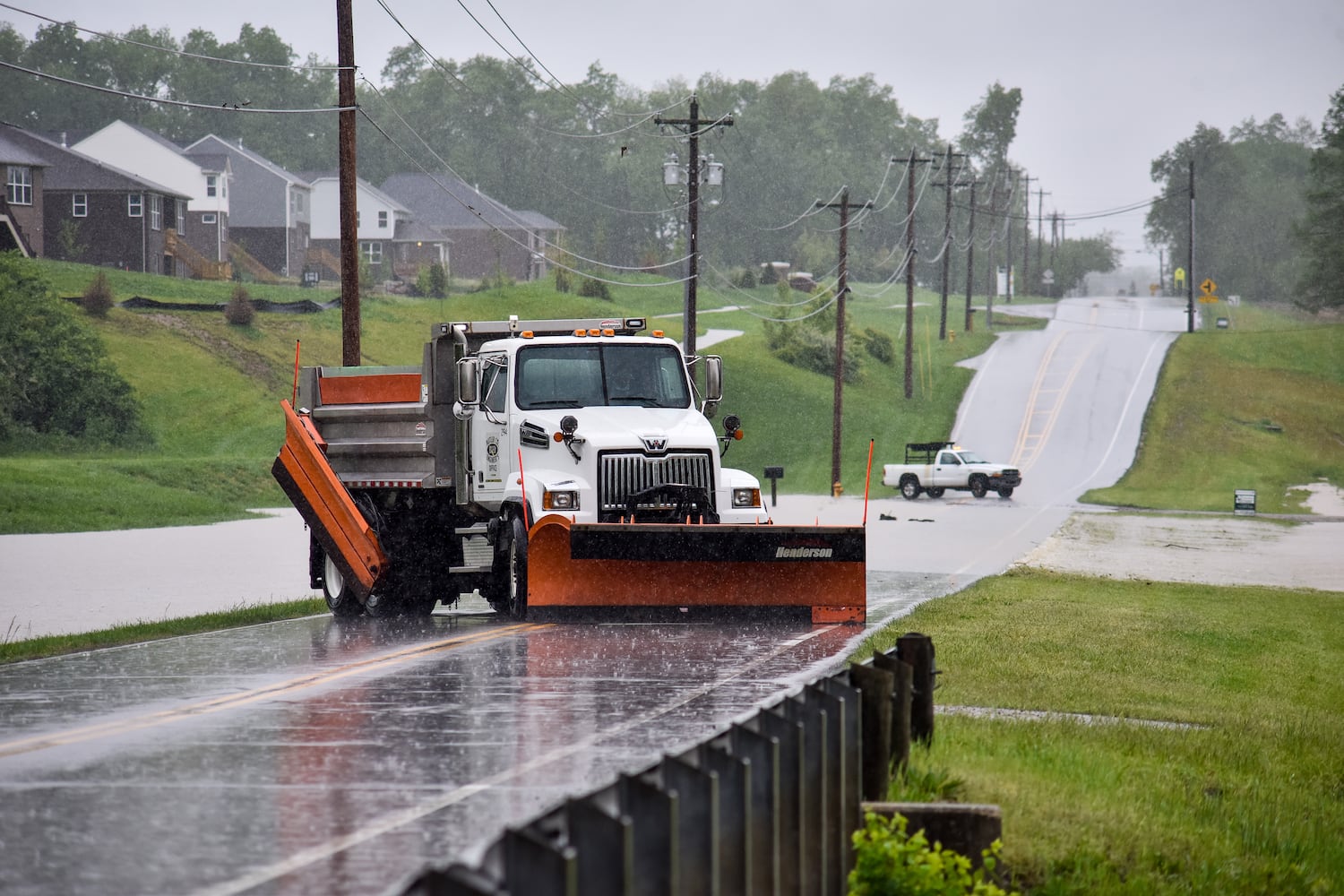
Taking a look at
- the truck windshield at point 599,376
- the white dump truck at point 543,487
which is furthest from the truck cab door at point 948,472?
the truck windshield at point 599,376

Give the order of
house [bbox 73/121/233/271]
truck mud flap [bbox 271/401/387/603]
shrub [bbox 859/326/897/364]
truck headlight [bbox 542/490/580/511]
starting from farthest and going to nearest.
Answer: house [bbox 73/121/233/271] < shrub [bbox 859/326/897/364] < truck mud flap [bbox 271/401/387/603] < truck headlight [bbox 542/490/580/511]

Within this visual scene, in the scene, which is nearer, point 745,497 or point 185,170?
point 745,497

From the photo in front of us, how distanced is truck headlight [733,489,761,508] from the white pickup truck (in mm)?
39071

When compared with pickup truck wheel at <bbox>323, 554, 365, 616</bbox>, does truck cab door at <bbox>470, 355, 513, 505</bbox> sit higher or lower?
higher

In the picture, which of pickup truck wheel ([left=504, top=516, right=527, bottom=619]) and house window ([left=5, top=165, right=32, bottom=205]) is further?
house window ([left=5, top=165, right=32, bottom=205])

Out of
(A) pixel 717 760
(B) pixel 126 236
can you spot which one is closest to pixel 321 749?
(A) pixel 717 760

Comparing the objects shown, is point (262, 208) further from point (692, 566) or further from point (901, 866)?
point (901, 866)

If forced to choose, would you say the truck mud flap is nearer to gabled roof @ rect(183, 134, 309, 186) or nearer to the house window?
the house window

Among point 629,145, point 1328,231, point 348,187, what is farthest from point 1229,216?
point 348,187

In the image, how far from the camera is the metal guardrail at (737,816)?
12.1ft

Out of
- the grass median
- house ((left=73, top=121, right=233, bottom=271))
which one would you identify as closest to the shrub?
house ((left=73, top=121, right=233, bottom=271))

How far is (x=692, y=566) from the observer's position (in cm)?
1588

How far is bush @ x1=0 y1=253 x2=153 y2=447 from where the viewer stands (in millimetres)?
57062

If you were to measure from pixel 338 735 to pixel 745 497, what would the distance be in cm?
781
